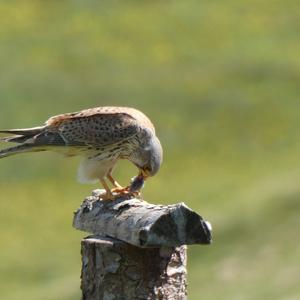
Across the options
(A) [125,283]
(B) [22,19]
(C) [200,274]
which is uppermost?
(B) [22,19]

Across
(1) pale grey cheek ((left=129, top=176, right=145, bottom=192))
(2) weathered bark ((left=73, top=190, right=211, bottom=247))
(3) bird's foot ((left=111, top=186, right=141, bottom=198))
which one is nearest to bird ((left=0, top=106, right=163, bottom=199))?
(1) pale grey cheek ((left=129, top=176, right=145, bottom=192))

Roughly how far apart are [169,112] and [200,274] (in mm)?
20016

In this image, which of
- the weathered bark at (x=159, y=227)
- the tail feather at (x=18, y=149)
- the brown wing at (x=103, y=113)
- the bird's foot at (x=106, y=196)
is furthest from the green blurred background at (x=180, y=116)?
the weathered bark at (x=159, y=227)

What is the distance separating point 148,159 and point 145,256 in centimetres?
427

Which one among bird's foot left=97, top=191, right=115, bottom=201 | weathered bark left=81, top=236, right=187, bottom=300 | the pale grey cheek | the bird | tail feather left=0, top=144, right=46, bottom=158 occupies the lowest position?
weathered bark left=81, top=236, right=187, bottom=300

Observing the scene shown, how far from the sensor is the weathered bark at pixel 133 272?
30.5 ft

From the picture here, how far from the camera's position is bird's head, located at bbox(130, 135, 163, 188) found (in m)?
13.4

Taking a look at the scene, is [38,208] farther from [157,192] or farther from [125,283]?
[125,283]

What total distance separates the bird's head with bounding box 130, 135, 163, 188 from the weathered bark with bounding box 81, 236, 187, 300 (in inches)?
151

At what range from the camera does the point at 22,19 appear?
61312 mm

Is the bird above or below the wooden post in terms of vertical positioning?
above

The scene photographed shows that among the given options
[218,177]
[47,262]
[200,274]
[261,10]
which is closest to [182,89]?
[218,177]

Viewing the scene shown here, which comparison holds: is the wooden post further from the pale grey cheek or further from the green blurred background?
the green blurred background

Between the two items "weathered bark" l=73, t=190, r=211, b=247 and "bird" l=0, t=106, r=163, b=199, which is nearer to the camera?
"weathered bark" l=73, t=190, r=211, b=247
